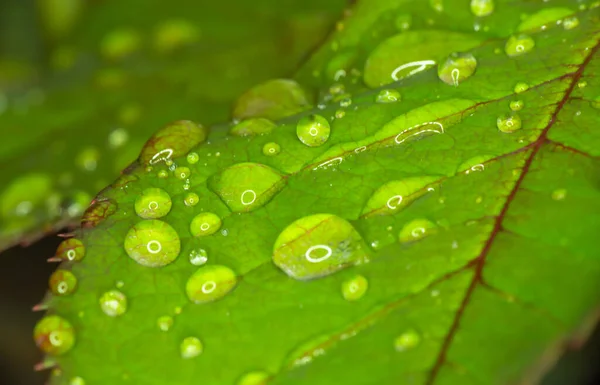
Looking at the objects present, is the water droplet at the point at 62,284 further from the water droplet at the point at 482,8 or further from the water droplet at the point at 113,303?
the water droplet at the point at 482,8

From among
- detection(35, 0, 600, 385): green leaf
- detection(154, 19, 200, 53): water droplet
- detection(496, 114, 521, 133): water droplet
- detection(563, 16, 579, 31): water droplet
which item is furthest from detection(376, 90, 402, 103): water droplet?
detection(154, 19, 200, 53): water droplet

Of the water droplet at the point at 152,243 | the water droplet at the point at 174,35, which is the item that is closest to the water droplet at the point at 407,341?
the water droplet at the point at 152,243

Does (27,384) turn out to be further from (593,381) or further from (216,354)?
(593,381)

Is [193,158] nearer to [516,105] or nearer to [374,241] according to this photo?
[374,241]

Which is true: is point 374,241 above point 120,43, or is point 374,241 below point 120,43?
below

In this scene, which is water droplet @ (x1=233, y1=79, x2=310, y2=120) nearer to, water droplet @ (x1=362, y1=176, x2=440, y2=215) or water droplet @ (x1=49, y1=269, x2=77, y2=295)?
water droplet @ (x1=362, y1=176, x2=440, y2=215)

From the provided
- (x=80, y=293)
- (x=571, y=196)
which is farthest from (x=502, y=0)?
(x=80, y=293)

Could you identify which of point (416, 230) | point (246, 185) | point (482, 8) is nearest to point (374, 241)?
point (416, 230)
